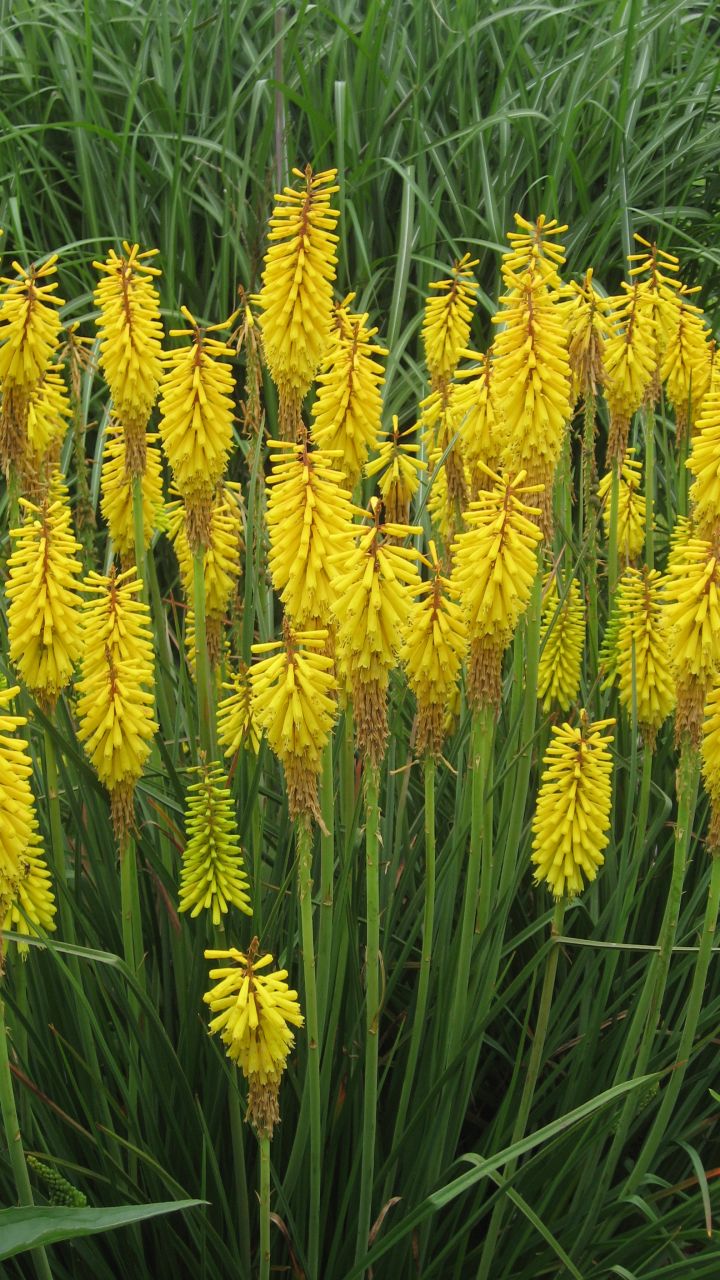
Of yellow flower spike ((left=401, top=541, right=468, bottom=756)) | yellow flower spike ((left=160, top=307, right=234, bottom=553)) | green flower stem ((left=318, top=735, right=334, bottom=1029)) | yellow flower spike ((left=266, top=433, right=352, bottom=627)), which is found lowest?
green flower stem ((left=318, top=735, right=334, bottom=1029))

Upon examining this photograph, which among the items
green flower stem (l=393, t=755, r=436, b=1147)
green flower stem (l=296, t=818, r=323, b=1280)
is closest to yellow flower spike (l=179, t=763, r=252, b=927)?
green flower stem (l=296, t=818, r=323, b=1280)

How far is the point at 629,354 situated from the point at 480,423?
79 cm

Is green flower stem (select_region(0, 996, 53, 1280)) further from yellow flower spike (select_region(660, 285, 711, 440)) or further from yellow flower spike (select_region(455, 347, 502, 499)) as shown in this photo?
yellow flower spike (select_region(660, 285, 711, 440))

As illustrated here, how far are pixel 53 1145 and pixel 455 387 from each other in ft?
6.41

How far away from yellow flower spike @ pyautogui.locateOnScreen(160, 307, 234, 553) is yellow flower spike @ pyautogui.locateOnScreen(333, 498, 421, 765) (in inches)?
30.0

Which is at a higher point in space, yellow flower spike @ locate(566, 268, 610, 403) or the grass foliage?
yellow flower spike @ locate(566, 268, 610, 403)

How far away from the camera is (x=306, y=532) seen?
8.59 ft

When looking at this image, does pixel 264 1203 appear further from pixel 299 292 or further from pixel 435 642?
pixel 299 292

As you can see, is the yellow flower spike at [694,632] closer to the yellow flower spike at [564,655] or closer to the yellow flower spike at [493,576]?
the yellow flower spike at [493,576]

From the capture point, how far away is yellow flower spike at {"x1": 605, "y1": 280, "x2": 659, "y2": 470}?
12.8ft

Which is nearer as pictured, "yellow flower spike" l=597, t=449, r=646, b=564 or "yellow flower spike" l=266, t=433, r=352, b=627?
"yellow flower spike" l=266, t=433, r=352, b=627

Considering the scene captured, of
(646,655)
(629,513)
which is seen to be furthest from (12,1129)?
(629,513)

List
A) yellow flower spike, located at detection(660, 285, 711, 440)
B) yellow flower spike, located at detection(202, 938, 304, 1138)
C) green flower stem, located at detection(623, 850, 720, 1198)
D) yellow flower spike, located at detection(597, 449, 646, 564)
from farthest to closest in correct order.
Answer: yellow flower spike, located at detection(597, 449, 646, 564), yellow flower spike, located at detection(660, 285, 711, 440), green flower stem, located at detection(623, 850, 720, 1198), yellow flower spike, located at detection(202, 938, 304, 1138)

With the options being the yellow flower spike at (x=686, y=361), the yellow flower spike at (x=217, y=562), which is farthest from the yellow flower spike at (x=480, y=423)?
the yellow flower spike at (x=686, y=361)
